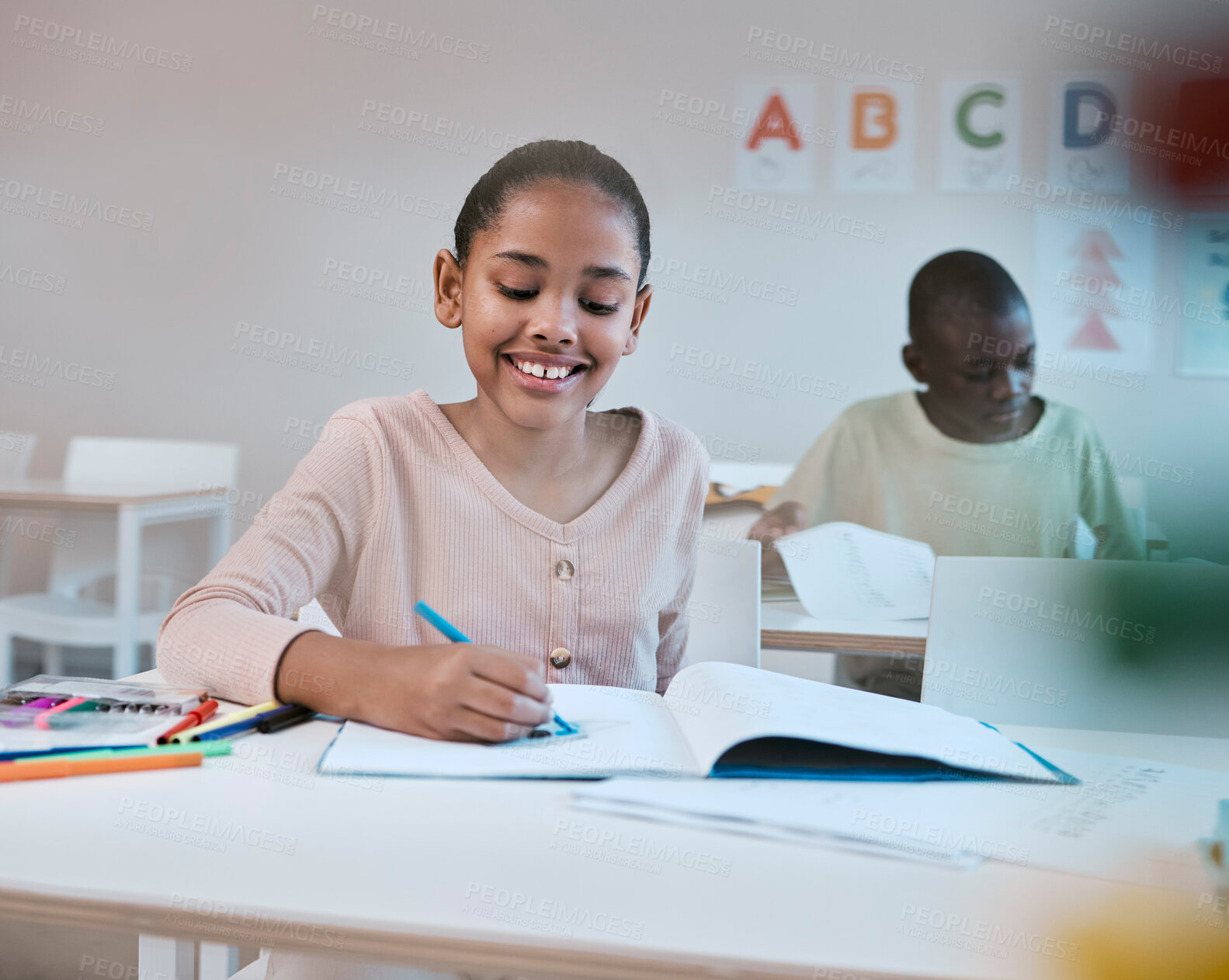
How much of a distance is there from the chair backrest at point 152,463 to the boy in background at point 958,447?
164cm

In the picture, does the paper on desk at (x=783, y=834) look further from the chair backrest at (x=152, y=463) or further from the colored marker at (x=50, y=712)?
the chair backrest at (x=152, y=463)

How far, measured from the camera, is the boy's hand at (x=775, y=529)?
2035 millimetres

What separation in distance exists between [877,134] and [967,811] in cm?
335

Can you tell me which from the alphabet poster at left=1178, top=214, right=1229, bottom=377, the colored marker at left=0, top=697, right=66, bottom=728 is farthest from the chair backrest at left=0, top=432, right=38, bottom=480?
the alphabet poster at left=1178, top=214, right=1229, bottom=377

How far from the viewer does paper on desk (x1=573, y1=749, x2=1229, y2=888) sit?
539 millimetres

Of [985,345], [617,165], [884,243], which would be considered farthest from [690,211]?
[617,165]

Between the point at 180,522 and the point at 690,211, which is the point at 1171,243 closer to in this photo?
the point at 690,211

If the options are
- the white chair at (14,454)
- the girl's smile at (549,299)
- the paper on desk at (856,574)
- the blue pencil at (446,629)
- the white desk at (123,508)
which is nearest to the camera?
the blue pencil at (446,629)

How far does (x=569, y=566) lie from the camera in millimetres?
1063

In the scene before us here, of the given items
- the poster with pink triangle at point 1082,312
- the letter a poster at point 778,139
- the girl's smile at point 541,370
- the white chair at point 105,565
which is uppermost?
the letter a poster at point 778,139

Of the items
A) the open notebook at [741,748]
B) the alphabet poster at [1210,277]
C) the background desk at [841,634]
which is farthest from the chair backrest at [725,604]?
the alphabet poster at [1210,277]

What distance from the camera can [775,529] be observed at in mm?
2287

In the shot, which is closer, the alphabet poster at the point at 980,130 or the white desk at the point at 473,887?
the white desk at the point at 473,887

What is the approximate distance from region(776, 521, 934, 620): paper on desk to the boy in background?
1.78 feet
